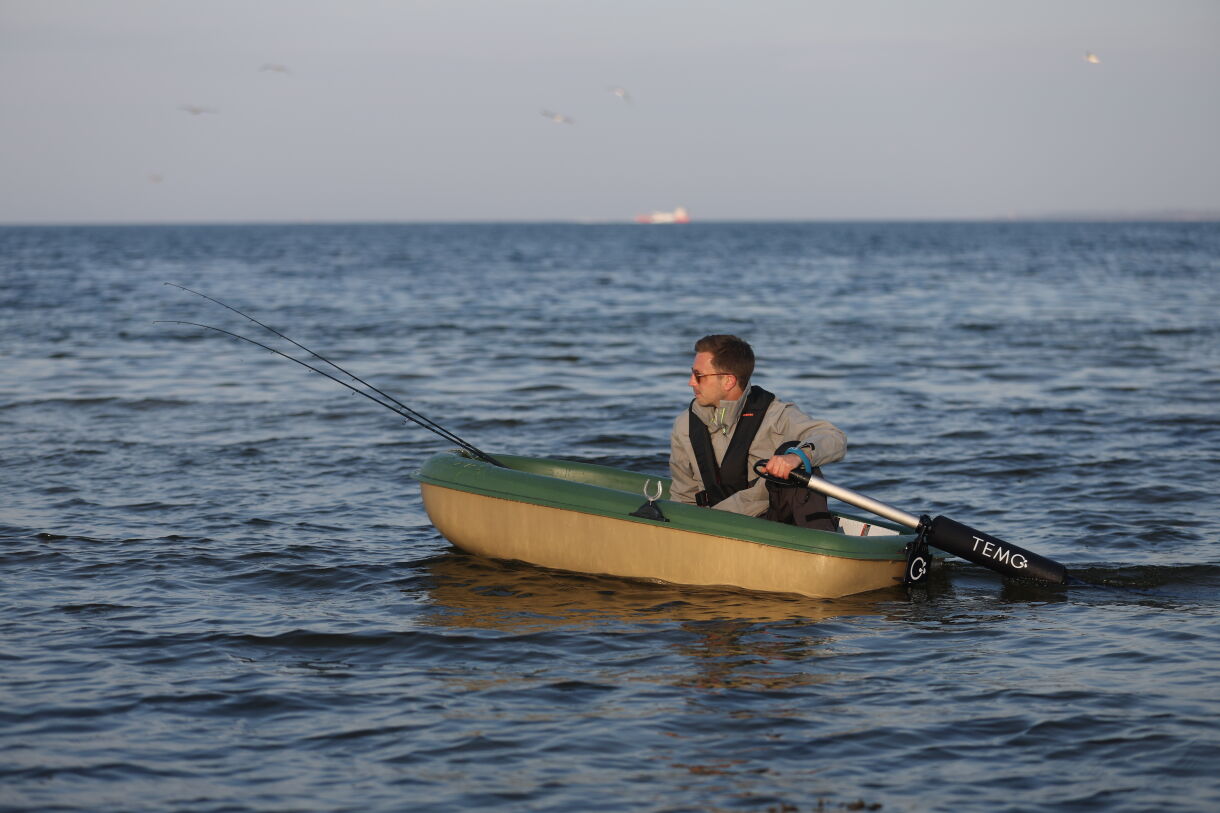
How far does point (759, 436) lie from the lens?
6.91 metres

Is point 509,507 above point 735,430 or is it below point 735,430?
below

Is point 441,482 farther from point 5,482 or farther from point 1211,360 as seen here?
point 1211,360

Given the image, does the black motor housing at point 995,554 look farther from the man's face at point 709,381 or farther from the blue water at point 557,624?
the man's face at point 709,381

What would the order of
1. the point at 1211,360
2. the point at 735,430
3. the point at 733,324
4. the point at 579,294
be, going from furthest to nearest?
1. the point at 579,294
2. the point at 733,324
3. the point at 1211,360
4. the point at 735,430

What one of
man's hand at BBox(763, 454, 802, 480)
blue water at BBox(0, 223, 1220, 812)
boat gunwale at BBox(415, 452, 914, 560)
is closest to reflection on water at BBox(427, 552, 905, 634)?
blue water at BBox(0, 223, 1220, 812)

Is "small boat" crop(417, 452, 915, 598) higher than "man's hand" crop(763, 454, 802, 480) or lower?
lower

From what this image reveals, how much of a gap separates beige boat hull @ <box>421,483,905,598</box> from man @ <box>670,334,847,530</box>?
1.09ft

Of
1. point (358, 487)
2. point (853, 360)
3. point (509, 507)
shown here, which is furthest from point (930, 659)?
point (853, 360)

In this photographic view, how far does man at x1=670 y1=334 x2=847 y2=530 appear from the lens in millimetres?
6789

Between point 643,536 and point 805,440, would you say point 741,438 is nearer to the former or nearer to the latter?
point 805,440

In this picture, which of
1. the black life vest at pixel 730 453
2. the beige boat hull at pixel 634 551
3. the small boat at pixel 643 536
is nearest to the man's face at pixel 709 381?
the black life vest at pixel 730 453

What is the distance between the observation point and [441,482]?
25.0 ft

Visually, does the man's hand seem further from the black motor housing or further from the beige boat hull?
the black motor housing

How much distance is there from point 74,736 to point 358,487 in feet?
17.9
